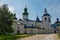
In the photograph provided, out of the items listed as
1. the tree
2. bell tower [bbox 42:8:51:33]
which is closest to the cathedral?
bell tower [bbox 42:8:51:33]

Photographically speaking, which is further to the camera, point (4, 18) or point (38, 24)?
point (38, 24)

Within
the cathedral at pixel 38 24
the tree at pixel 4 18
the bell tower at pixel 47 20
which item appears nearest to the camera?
the tree at pixel 4 18

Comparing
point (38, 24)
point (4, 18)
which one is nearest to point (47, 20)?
point (38, 24)

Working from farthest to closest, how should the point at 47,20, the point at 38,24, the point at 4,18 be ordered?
1. the point at 38,24
2. the point at 47,20
3. the point at 4,18

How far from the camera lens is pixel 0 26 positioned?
54.9 metres

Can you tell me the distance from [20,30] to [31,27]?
25.1ft

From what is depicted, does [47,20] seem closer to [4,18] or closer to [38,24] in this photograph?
[38,24]

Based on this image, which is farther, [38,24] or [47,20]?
[38,24]

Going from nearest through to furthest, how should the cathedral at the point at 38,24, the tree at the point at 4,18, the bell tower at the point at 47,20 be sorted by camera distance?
the tree at the point at 4,18 < the cathedral at the point at 38,24 < the bell tower at the point at 47,20

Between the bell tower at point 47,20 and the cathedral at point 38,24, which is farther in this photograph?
the bell tower at point 47,20

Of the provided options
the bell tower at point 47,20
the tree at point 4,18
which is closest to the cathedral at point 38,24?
the bell tower at point 47,20

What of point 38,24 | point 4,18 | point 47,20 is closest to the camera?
point 4,18

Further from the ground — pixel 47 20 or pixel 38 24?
pixel 47 20

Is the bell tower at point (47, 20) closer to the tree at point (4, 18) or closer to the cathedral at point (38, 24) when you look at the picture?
the cathedral at point (38, 24)
